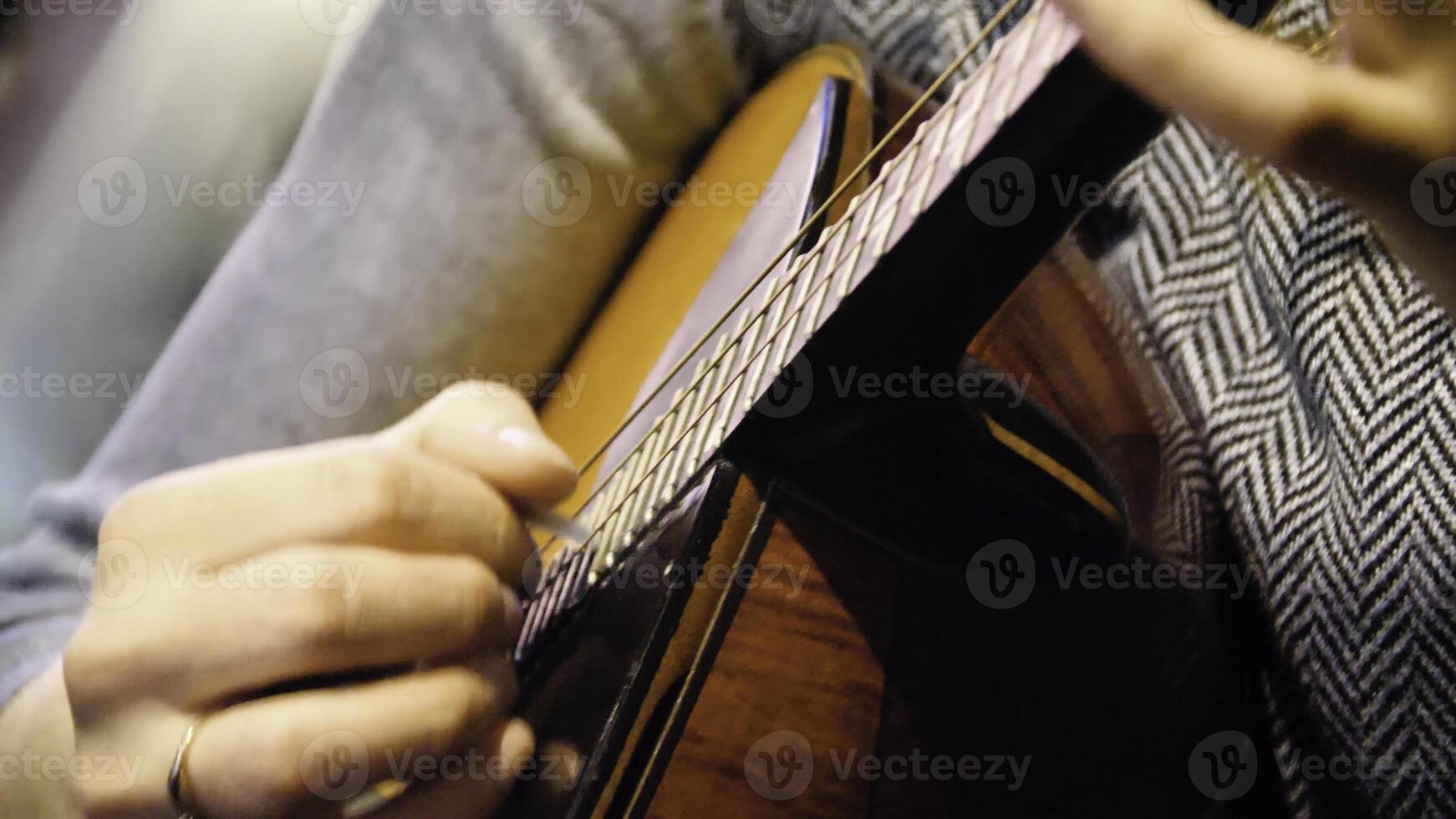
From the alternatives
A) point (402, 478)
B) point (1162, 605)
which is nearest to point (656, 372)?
point (402, 478)

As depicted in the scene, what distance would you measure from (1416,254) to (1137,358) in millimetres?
209

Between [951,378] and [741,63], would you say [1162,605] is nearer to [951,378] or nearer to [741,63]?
[951,378]

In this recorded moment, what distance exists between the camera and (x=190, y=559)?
0.32 m

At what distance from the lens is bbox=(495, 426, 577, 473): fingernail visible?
1.19ft

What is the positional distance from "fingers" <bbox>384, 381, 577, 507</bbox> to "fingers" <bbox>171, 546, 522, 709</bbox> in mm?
48

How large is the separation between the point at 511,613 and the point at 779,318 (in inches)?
7.4

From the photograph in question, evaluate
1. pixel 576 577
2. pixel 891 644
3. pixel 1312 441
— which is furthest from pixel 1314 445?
pixel 576 577

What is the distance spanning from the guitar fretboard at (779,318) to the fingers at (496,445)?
0.03m

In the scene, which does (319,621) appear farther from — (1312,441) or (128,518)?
(1312,441)

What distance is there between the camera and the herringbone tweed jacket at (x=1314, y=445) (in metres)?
0.29

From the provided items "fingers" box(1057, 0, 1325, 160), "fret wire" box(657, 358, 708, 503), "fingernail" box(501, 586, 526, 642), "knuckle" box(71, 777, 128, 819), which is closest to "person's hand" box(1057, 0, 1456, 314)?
"fingers" box(1057, 0, 1325, 160)

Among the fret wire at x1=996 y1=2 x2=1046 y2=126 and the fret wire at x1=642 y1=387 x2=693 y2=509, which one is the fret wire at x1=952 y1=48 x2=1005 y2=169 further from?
the fret wire at x1=642 y1=387 x2=693 y2=509

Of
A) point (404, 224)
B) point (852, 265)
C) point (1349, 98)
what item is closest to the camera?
point (1349, 98)

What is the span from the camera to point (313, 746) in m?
0.30
